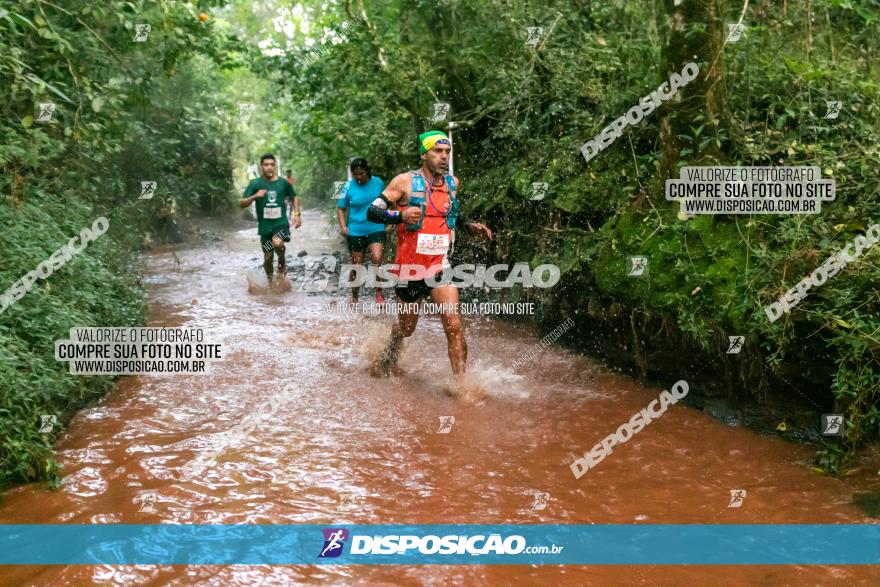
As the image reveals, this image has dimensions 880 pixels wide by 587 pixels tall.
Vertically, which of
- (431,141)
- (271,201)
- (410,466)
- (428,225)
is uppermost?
(431,141)

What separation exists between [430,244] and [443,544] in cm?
306

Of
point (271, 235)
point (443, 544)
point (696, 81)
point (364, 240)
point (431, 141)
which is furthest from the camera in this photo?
point (271, 235)

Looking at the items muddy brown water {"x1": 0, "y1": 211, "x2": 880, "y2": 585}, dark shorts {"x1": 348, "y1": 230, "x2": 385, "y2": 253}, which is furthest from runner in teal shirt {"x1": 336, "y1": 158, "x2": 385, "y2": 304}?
muddy brown water {"x1": 0, "y1": 211, "x2": 880, "y2": 585}

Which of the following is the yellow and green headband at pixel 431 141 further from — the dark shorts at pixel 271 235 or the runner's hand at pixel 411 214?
the dark shorts at pixel 271 235

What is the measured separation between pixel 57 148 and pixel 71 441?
321 centimetres

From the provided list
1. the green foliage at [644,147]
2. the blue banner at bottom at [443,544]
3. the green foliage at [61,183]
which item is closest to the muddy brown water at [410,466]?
the blue banner at bottom at [443,544]

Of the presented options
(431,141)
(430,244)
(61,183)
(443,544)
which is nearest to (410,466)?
(443,544)

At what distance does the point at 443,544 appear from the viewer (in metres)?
4.13

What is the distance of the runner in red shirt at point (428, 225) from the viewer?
21.0 feet

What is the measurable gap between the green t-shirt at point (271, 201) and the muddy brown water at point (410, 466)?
371 cm

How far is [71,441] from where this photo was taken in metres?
5.47

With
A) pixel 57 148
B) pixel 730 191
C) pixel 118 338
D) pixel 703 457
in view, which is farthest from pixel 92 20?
pixel 703 457

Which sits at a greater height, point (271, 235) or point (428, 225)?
point (428, 225)

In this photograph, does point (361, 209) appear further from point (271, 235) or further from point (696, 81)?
point (696, 81)
